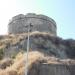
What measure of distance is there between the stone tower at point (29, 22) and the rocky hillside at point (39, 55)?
256cm

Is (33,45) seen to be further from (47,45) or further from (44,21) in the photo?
(44,21)

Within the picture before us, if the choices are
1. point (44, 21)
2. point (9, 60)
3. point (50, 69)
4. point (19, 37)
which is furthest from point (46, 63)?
point (44, 21)

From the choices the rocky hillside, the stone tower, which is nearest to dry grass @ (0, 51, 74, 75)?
the rocky hillside

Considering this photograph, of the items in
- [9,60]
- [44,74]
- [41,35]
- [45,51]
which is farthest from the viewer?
[41,35]

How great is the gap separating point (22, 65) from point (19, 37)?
21.1ft

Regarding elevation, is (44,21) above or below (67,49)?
above

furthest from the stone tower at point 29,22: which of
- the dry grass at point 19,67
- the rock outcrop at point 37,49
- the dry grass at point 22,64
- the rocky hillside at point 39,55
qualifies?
the dry grass at point 19,67

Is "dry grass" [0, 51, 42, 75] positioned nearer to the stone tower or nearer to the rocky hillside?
the rocky hillside

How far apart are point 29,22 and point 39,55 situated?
30.3 feet

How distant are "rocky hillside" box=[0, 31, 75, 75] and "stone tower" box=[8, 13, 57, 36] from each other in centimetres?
256

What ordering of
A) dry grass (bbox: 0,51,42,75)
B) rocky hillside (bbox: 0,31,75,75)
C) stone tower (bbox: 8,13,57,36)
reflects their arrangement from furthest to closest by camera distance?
stone tower (bbox: 8,13,57,36)
rocky hillside (bbox: 0,31,75,75)
dry grass (bbox: 0,51,42,75)

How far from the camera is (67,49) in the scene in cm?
2528

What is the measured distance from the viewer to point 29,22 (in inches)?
1153

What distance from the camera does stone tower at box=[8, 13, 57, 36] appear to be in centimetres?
2917
